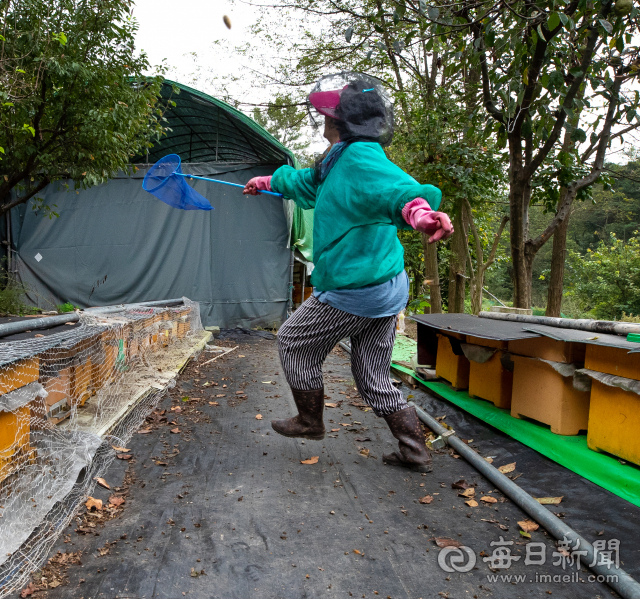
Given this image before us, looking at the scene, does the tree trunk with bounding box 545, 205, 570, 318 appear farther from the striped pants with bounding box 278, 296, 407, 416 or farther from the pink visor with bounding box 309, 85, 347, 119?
the pink visor with bounding box 309, 85, 347, 119

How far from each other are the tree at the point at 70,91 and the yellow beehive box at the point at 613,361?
5.67 meters

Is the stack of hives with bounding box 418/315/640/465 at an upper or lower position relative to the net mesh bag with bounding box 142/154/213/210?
lower

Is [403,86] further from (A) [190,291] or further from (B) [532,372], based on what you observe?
(B) [532,372]

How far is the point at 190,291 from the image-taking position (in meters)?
10.9

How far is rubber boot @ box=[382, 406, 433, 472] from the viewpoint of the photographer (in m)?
2.85

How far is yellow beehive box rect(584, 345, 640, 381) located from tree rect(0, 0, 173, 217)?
18.6ft

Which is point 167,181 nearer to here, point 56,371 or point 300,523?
point 56,371

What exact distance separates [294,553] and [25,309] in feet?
28.7

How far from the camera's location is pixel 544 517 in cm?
221

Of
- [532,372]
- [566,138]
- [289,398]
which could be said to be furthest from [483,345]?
[566,138]

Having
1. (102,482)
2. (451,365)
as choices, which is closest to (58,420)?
(102,482)

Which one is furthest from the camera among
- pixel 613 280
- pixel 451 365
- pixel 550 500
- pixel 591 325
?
pixel 613 280

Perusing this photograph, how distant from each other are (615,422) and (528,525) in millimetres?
833

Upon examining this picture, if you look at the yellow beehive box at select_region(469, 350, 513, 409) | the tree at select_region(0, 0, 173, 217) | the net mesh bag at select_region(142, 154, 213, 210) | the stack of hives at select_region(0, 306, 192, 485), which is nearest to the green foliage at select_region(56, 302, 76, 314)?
the tree at select_region(0, 0, 173, 217)
